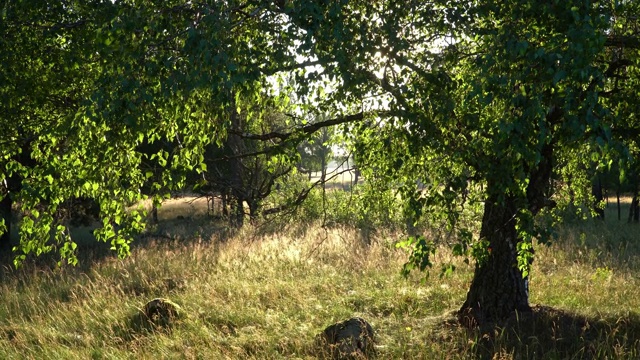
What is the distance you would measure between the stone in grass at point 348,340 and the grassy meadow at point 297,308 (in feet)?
0.78

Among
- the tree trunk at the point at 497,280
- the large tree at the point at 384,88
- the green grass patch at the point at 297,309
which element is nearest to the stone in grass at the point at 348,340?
the green grass patch at the point at 297,309

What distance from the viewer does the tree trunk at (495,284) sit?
8062mm

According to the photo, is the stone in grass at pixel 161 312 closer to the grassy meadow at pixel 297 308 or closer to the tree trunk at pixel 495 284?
the grassy meadow at pixel 297 308

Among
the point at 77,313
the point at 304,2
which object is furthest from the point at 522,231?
the point at 77,313

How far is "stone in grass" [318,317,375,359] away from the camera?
23.3ft

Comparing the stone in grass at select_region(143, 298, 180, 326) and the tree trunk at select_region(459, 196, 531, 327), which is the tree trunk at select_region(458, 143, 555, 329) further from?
the stone in grass at select_region(143, 298, 180, 326)

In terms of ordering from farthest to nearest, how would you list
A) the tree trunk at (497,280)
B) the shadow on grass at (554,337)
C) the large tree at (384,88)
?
1. the tree trunk at (497,280)
2. the shadow on grass at (554,337)
3. the large tree at (384,88)

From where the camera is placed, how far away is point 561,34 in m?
4.27

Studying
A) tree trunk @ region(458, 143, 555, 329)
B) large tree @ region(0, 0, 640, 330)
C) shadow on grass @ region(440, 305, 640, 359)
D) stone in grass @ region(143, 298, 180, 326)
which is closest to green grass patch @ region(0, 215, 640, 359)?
shadow on grass @ region(440, 305, 640, 359)

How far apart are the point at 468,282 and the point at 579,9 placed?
293 inches

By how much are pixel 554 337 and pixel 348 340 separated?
2498 millimetres

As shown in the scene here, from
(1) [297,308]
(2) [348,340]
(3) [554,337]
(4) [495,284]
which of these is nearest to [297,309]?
(1) [297,308]

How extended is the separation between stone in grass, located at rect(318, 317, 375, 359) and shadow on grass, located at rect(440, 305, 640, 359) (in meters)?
1.06

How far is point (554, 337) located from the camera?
22.3ft
